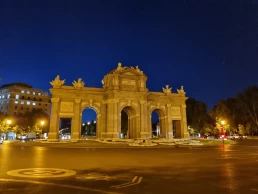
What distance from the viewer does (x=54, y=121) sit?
44.7 meters

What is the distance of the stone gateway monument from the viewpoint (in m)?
45.9

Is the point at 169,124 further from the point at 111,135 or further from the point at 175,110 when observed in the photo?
the point at 111,135

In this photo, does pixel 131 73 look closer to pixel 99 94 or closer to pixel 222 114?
pixel 99 94

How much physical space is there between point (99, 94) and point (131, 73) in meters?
9.09

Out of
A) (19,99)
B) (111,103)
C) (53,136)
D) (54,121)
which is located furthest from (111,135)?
(19,99)

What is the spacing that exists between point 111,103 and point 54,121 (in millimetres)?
12724

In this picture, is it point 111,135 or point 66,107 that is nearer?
point 111,135

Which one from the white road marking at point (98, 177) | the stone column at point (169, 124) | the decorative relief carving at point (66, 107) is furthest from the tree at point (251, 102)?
the white road marking at point (98, 177)

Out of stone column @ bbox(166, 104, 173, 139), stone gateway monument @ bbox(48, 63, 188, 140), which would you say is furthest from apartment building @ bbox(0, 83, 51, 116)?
stone column @ bbox(166, 104, 173, 139)

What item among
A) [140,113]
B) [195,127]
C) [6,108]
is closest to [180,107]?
[140,113]

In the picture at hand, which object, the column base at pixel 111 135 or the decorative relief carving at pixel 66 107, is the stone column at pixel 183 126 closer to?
the column base at pixel 111 135

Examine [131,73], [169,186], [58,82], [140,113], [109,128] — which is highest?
[131,73]

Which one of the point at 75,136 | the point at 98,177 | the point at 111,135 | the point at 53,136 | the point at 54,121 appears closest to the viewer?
the point at 98,177

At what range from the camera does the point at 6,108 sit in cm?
10750
